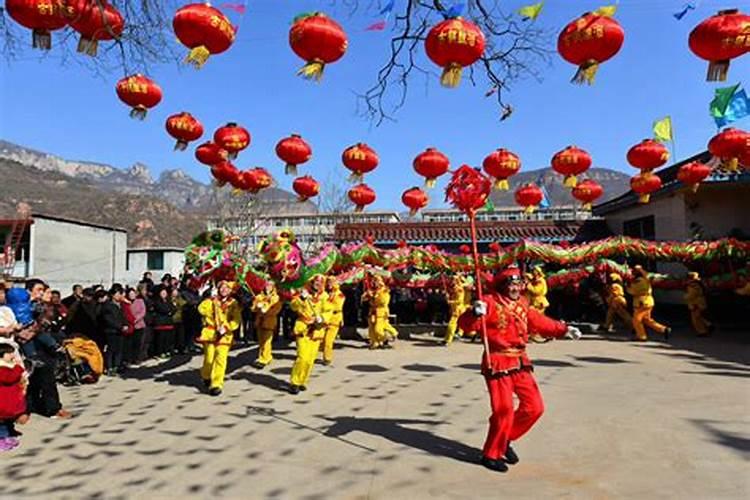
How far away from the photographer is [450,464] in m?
3.98

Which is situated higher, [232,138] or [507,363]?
[232,138]

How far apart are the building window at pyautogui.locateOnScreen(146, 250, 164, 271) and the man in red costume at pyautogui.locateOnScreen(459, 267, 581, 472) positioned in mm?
28696

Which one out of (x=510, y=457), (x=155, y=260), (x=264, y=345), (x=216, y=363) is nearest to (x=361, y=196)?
(x=264, y=345)

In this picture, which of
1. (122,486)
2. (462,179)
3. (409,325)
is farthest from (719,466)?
(409,325)

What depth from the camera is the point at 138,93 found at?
5371 mm

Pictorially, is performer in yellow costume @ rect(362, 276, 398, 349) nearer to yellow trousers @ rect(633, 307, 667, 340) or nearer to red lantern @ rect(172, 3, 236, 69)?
yellow trousers @ rect(633, 307, 667, 340)

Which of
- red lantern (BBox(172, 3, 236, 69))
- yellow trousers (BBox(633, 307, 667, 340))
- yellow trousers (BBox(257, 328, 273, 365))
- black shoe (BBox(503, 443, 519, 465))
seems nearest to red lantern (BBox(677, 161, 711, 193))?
yellow trousers (BBox(633, 307, 667, 340))

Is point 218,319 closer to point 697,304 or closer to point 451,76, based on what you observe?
point 451,76

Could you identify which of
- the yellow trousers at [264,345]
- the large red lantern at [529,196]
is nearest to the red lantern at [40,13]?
the yellow trousers at [264,345]

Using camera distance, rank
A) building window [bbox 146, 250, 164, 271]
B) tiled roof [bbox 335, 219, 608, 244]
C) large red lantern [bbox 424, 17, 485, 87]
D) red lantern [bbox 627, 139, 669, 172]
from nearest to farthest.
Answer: large red lantern [bbox 424, 17, 485, 87], red lantern [bbox 627, 139, 669, 172], tiled roof [bbox 335, 219, 608, 244], building window [bbox 146, 250, 164, 271]

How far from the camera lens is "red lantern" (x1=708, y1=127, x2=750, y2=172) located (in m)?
7.92

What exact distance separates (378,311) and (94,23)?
7.13 metres

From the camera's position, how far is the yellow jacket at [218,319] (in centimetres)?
669

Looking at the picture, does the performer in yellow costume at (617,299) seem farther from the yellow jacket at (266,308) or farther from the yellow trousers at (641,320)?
the yellow jacket at (266,308)
